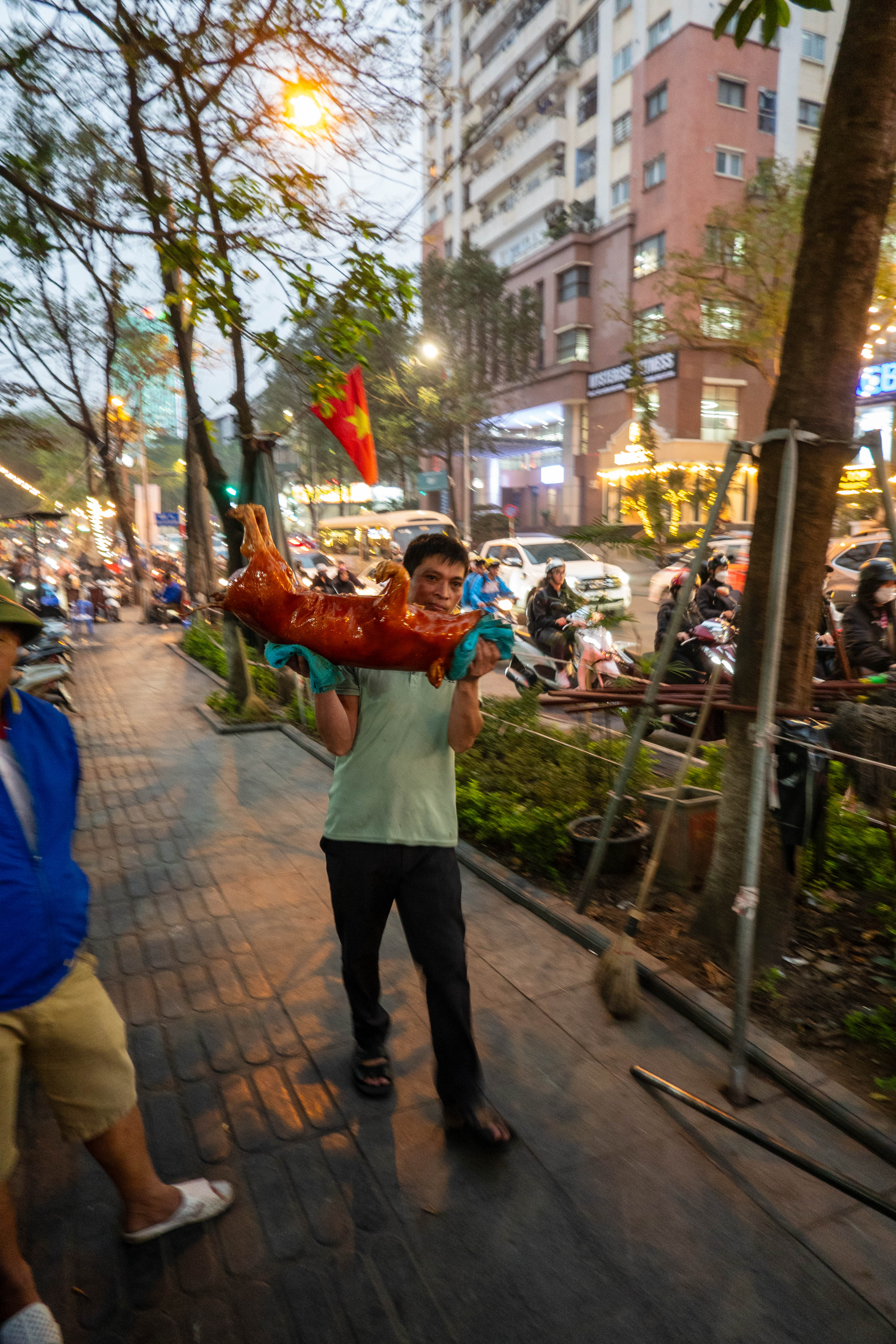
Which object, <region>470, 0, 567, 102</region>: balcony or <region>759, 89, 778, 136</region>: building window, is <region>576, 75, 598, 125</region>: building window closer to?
<region>470, 0, 567, 102</region>: balcony

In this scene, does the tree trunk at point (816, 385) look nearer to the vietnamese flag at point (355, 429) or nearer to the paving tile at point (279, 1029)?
the paving tile at point (279, 1029)

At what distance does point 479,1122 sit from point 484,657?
1456mm

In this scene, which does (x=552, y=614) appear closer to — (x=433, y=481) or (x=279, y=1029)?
(x=279, y=1029)

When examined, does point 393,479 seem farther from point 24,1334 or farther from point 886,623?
point 24,1334

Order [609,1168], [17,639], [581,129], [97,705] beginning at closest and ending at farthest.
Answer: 1. [17,639]
2. [609,1168]
3. [97,705]
4. [581,129]

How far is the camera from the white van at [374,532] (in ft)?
87.0

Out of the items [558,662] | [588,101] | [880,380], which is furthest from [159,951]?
[588,101]

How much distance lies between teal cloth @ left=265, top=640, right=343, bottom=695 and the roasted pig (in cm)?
6

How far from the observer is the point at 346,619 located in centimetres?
198

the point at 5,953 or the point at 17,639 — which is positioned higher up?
the point at 17,639

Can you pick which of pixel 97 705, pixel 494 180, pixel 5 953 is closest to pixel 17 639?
pixel 5 953

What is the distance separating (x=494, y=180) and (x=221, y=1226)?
151 ft

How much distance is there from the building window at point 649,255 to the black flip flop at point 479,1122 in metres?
30.0

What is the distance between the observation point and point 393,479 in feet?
138
